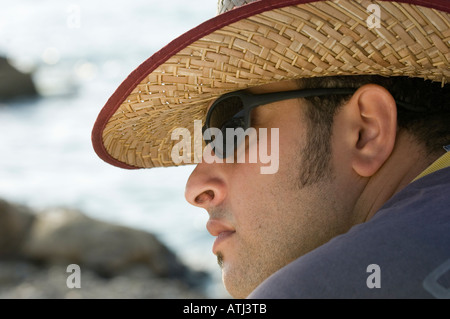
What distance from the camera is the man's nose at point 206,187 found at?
236 centimetres

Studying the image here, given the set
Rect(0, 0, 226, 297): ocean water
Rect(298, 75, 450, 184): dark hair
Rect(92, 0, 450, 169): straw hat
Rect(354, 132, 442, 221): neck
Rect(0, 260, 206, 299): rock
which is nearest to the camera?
Rect(92, 0, 450, 169): straw hat

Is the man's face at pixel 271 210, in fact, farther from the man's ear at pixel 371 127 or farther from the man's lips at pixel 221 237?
the man's ear at pixel 371 127

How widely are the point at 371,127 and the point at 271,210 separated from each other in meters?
0.42

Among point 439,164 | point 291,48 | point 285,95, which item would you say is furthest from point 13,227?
point 439,164

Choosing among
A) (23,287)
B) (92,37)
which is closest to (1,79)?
(92,37)

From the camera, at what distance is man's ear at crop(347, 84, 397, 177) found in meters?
2.08

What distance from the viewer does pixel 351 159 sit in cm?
214

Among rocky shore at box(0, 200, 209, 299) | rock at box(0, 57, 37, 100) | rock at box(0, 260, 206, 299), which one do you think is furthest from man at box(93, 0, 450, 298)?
rock at box(0, 57, 37, 100)

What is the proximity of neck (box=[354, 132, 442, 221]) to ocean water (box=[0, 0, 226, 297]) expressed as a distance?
6.41ft

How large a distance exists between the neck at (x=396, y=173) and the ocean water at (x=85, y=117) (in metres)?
1.96

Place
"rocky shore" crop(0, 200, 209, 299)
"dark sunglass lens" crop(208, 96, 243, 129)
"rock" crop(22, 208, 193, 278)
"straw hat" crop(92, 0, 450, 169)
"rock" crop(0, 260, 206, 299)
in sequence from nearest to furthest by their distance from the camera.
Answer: "straw hat" crop(92, 0, 450, 169)
"dark sunglass lens" crop(208, 96, 243, 129)
"rock" crop(0, 260, 206, 299)
"rocky shore" crop(0, 200, 209, 299)
"rock" crop(22, 208, 193, 278)

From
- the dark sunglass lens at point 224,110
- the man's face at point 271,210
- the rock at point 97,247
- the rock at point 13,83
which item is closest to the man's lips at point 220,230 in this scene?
the man's face at point 271,210

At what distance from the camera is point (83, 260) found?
296 inches

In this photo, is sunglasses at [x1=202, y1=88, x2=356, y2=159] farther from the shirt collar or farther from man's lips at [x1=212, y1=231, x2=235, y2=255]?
the shirt collar
